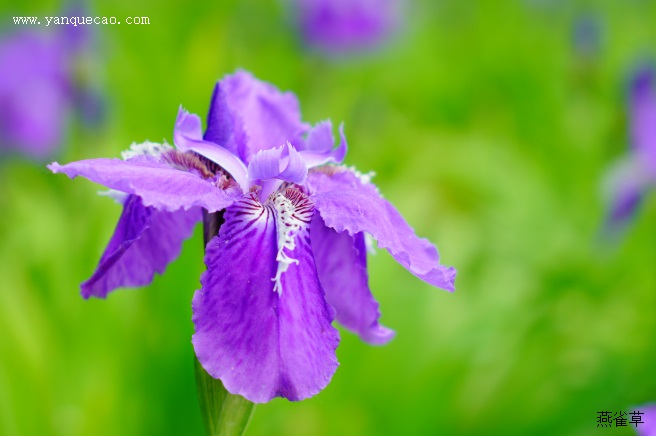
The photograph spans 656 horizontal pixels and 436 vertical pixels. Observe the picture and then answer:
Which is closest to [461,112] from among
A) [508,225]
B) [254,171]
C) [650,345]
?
[508,225]

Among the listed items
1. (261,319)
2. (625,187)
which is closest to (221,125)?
(261,319)

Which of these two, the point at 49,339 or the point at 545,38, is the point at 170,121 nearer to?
the point at 49,339

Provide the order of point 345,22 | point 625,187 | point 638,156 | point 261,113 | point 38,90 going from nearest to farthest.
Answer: point 261,113, point 625,187, point 638,156, point 38,90, point 345,22

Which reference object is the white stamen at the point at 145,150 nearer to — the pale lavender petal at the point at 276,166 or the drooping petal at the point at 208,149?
the drooping petal at the point at 208,149

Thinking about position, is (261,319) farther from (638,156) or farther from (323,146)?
(638,156)

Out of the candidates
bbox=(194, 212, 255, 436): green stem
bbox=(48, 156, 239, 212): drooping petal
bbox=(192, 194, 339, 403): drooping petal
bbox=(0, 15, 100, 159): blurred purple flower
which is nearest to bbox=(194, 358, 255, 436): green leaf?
bbox=(194, 212, 255, 436): green stem

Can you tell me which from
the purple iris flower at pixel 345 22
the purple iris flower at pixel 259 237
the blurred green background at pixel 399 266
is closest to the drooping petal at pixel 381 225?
the purple iris flower at pixel 259 237
